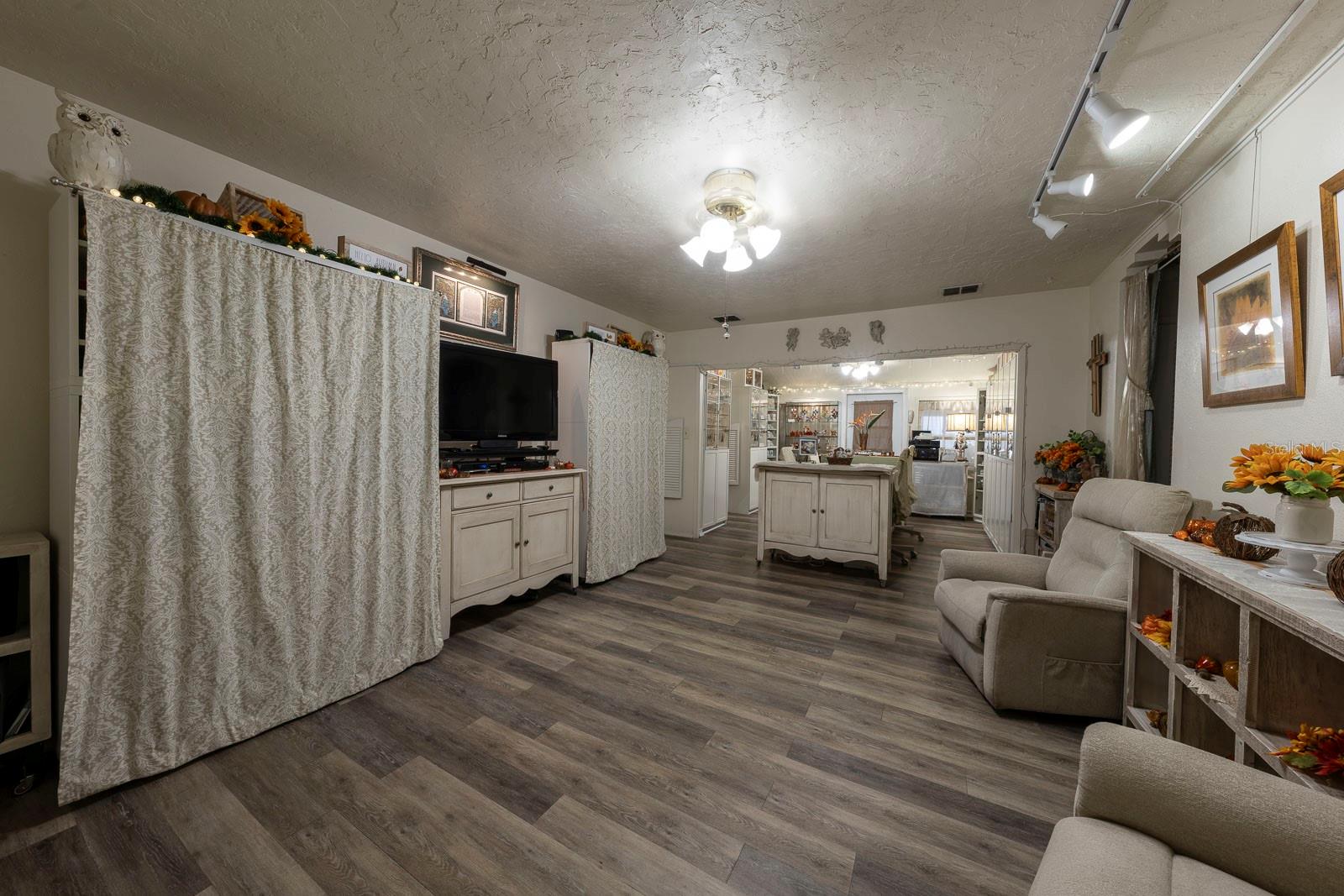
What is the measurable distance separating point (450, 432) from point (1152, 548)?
3.36 metres

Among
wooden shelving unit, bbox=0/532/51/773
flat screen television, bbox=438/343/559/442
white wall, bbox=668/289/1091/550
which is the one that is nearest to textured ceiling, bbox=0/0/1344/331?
flat screen television, bbox=438/343/559/442

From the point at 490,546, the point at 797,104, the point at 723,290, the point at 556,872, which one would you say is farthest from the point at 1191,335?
the point at 490,546

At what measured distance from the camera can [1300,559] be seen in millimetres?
1152

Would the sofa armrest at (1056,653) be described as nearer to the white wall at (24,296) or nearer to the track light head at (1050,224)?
the track light head at (1050,224)

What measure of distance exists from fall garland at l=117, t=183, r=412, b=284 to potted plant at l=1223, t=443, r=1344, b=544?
331 centimetres

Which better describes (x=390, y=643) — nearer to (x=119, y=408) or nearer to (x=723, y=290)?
(x=119, y=408)

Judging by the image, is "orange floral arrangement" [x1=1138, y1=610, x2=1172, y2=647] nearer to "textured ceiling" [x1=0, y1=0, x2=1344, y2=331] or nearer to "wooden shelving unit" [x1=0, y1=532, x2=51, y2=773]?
"textured ceiling" [x1=0, y1=0, x2=1344, y2=331]

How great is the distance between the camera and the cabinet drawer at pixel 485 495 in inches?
103

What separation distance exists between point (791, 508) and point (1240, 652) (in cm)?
309

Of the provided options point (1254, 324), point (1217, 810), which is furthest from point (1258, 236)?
point (1217, 810)

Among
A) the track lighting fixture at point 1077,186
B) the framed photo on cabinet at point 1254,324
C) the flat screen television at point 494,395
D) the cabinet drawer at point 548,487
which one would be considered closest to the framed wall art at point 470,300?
the flat screen television at point 494,395

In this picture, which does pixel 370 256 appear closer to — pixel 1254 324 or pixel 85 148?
pixel 85 148

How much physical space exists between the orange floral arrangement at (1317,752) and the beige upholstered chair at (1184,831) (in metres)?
0.28

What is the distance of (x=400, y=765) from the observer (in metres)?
1.64
